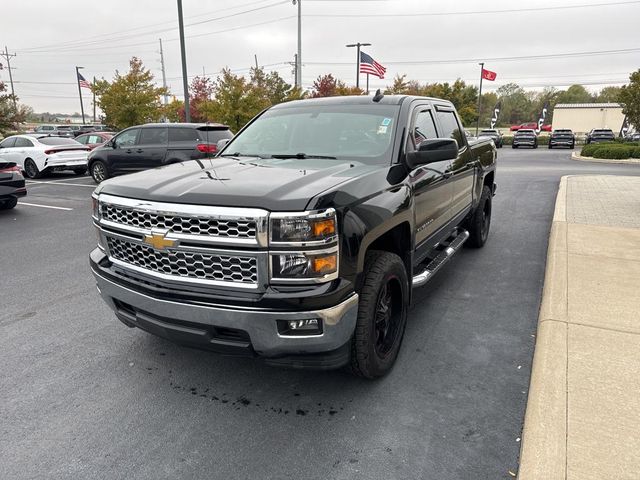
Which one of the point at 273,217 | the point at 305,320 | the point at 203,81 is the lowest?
the point at 305,320

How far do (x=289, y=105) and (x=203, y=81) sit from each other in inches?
1531

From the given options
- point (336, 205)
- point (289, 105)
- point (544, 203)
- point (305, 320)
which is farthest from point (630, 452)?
point (544, 203)

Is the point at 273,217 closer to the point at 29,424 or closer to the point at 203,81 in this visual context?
the point at 29,424

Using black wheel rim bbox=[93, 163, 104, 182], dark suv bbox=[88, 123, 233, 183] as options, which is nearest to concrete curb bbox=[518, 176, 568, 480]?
dark suv bbox=[88, 123, 233, 183]

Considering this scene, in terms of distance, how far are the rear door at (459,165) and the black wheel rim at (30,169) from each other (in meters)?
14.6

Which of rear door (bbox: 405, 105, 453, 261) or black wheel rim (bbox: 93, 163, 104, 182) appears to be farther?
black wheel rim (bbox: 93, 163, 104, 182)

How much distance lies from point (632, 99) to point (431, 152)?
26.9 metres

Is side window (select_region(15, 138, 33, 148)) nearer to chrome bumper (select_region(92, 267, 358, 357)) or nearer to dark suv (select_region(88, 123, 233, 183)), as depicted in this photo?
dark suv (select_region(88, 123, 233, 183))

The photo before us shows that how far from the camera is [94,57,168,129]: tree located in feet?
76.7

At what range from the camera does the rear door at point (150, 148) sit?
12734 mm

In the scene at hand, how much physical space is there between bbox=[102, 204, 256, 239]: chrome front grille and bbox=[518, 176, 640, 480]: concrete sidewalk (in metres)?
1.84

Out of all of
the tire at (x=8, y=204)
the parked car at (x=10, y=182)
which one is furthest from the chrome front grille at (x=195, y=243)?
the tire at (x=8, y=204)

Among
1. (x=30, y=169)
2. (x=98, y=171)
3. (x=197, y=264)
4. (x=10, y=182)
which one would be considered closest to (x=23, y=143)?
(x=30, y=169)

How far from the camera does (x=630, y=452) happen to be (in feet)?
7.86
